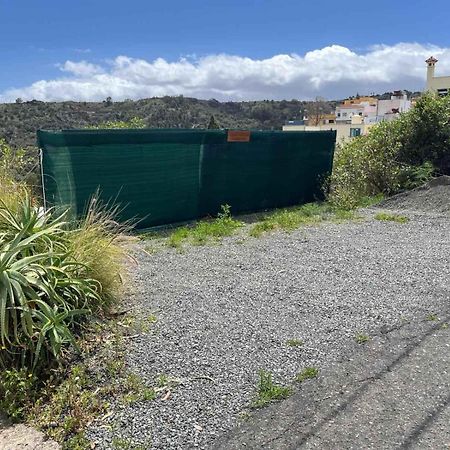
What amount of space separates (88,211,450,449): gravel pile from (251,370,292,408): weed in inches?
2.1

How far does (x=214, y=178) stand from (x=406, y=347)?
16.9 feet

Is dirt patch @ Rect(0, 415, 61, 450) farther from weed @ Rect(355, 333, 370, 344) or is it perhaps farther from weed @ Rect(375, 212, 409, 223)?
weed @ Rect(375, 212, 409, 223)

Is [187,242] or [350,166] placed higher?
[350,166]

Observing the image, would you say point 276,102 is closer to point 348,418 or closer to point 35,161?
point 35,161

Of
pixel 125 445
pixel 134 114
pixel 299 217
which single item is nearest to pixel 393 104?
pixel 134 114

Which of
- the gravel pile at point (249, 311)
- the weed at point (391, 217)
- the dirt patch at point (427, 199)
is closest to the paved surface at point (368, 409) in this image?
the gravel pile at point (249, 311)

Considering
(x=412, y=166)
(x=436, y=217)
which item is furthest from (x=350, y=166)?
(x=436, y=217)

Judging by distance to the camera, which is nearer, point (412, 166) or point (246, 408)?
point (246, 408)

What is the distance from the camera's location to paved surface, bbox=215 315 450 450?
2.20 meters

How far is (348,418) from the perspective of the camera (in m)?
2.34

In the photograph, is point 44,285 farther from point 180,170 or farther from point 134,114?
point 134,114

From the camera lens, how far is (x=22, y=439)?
7.68ft

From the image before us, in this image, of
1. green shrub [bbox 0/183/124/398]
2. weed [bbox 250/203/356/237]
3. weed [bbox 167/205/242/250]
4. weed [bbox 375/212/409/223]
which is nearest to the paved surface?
green shrub [bbox 0/183/124/398]

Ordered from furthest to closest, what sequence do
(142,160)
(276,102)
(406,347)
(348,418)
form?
1. (276,102)
2. (142,160)
3. (406,347)
4. (348,418)
